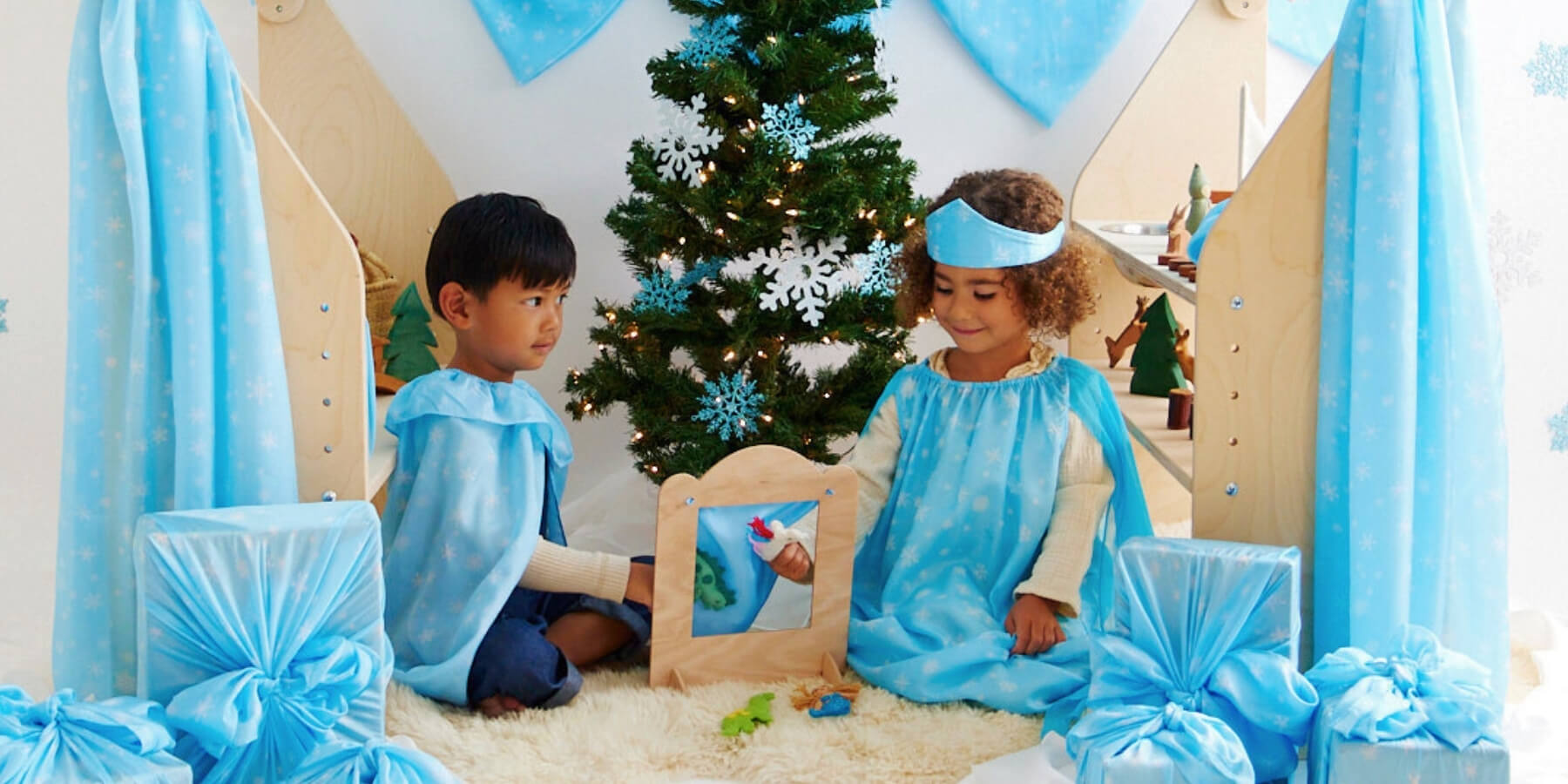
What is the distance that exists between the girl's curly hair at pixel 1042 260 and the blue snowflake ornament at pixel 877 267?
20 centimetres

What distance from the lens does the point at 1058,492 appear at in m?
2.37

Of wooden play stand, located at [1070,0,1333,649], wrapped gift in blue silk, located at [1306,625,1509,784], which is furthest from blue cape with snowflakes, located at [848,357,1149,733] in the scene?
wrapped gift in blue silk, located at [1306,625,1509,784]

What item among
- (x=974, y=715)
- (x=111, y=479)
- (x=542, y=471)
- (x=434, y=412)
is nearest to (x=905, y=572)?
(x=974, y=715)

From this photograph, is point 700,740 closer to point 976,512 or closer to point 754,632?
point 754,632

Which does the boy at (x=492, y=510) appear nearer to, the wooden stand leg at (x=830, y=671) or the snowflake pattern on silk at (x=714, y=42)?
the wooden stand leg at (x=830, y=671)

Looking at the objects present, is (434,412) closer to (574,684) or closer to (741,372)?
(574,684)

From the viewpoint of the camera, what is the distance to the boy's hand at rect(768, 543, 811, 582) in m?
2.31

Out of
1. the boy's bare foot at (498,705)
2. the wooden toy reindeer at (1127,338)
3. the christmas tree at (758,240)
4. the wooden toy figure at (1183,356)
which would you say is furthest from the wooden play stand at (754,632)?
the wooden toy reindeer at (1127,338)

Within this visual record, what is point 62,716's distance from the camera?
166cm

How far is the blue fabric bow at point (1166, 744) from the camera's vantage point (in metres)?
1.73

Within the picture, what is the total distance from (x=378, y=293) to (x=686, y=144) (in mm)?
724

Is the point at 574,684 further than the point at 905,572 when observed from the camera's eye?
No

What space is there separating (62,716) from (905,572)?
127 cm

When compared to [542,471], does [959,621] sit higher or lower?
lower
